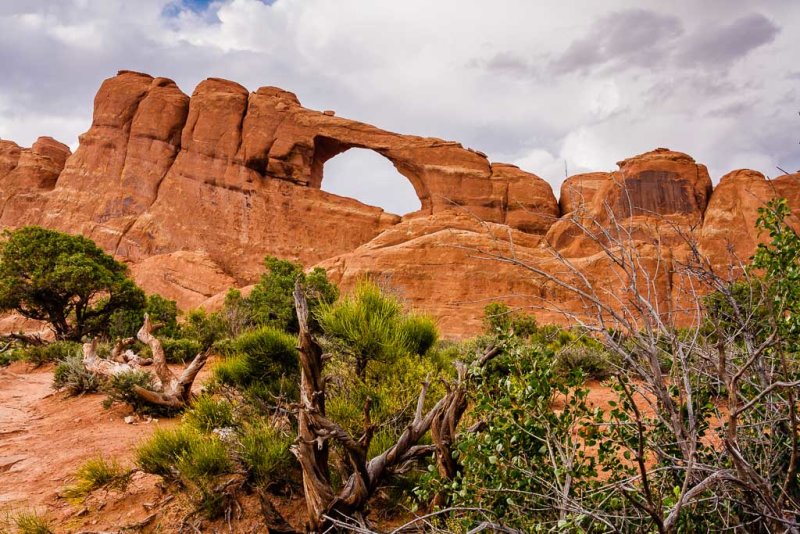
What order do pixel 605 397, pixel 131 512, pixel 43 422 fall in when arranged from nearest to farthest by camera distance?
1. pixel 131 512
2. pixel 43 422
3. pixel 605 397

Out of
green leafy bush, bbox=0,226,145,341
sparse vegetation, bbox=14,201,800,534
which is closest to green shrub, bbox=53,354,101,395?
sparse vegetation, bbox=14,201,800,534

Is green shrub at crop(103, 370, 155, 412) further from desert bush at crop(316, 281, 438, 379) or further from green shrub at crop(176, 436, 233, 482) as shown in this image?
desert bush at crop(316, 281, 438, 379)

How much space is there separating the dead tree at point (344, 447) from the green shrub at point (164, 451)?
1.43m

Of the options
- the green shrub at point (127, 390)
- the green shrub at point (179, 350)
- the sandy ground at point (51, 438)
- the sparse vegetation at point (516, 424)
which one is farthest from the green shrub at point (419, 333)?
the green shrub at point (179, 350)

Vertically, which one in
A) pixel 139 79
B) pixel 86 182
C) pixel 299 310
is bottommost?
pixel 299 310

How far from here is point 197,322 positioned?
787 inches

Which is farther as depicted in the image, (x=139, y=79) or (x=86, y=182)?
(x=139, y=79)

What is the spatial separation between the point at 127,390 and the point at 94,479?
3668 mm

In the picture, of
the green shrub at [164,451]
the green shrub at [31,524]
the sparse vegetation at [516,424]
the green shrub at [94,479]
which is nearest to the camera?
the sparse vegetation at [516,424]

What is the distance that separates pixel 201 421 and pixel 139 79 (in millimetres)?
47820

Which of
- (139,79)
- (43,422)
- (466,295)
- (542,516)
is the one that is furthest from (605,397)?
(139,79)

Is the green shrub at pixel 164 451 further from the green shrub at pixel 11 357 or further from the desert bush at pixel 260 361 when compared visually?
the green shrub at pixel 11 357

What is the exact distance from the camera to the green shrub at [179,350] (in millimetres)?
13914

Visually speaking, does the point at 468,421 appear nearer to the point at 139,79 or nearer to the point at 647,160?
the point at 647,160
